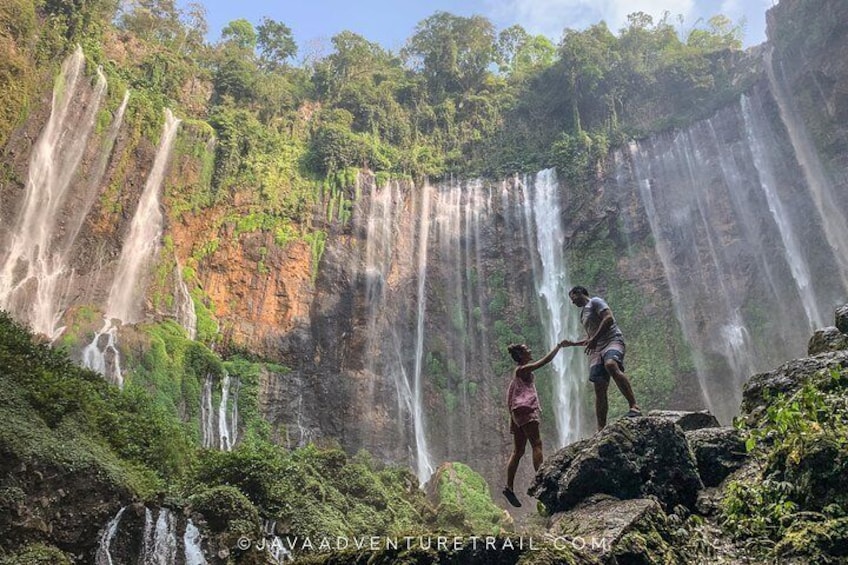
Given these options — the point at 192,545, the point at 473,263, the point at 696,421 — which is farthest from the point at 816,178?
the point at 192,545

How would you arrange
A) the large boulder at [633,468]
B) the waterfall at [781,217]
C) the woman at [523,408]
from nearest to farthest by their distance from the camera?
→ the large boulder at [633,468] → the woman at [523,408] → the waterfall at [781,217]

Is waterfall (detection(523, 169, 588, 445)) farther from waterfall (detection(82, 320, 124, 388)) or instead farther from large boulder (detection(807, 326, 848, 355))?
large boulder (detection(807, 326, 848, 355))

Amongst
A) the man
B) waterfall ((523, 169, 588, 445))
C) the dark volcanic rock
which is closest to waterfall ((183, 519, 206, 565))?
the man

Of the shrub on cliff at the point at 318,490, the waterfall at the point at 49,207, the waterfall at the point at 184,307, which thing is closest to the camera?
the shrub on cliff at the point at 318,490

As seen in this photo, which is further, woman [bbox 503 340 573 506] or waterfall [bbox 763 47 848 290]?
waterfall [bbox 763 47 848 290]

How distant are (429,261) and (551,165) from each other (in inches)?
248

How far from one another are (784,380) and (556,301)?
17.5m

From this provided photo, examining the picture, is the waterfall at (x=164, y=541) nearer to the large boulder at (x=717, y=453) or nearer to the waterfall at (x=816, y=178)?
the large boulder at (x=717, y=453)

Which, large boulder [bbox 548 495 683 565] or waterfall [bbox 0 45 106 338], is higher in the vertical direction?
waterfall [bbox 0 45 106 338]

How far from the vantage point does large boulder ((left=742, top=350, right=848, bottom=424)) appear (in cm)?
552

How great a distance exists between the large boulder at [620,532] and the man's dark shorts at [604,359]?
62.5 inches

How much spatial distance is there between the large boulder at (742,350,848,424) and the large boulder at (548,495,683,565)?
5.66 feet

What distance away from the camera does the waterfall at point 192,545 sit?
864cm

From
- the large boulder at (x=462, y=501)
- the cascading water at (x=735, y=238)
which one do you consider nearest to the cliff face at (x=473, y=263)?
the cascading water at (x=735, y=238)
